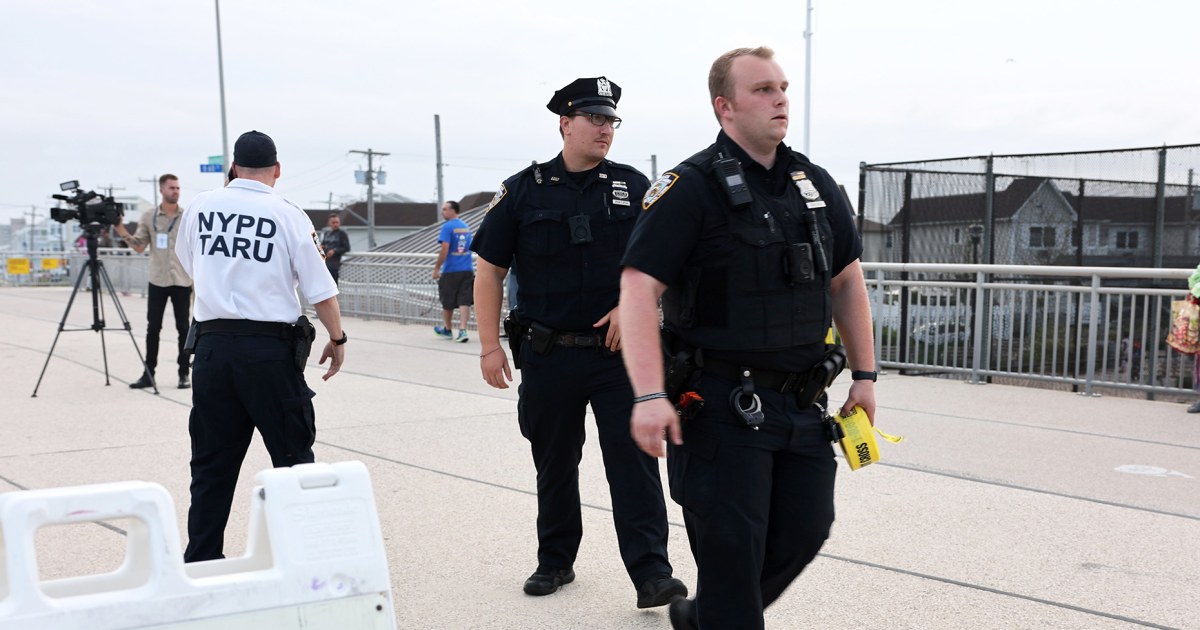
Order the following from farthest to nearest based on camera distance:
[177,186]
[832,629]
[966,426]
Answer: [177,186] → [966,426] → [832,629]

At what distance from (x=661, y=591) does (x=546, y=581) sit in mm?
515

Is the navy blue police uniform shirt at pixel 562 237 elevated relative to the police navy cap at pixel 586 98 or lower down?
lower down

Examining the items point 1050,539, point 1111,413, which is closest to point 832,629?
point 1050,539

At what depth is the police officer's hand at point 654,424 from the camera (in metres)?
2.85

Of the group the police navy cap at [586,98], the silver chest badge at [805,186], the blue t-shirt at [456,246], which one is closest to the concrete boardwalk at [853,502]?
the silver chest badge at [805,186]

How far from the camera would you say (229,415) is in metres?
4.04

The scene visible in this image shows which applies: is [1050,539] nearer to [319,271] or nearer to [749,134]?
[749,134]

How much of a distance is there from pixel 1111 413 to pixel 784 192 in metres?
6.13

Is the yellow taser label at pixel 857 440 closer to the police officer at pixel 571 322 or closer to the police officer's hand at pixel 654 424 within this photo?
the police officer's hand at pixel 654 424

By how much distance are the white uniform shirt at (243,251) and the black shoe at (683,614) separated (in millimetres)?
1684

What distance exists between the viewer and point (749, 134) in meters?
3.07

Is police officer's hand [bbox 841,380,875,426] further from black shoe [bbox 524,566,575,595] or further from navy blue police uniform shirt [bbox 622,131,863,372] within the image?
black shoe [bbox 524,566,575,595]

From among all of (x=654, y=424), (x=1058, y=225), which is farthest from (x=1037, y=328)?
(x=654, y=424)

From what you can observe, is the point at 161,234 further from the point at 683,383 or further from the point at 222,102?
the point at 222,102
